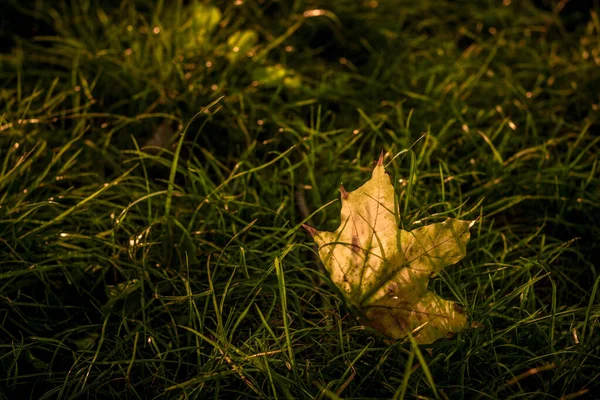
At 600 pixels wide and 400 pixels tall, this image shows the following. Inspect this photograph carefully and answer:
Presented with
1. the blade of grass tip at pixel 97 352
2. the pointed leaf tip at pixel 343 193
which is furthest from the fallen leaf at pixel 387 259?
the blade of grass tip at pixel 97 352

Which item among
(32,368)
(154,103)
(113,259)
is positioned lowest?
(32,368)

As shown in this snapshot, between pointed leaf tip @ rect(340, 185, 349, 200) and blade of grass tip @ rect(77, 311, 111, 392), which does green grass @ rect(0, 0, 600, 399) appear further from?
pointed leaf tip @ rect(340, 185, 349, 200)

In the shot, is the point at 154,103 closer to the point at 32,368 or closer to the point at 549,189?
the point at 32,368

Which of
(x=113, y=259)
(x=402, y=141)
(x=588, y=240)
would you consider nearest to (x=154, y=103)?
(x=113, y=259)

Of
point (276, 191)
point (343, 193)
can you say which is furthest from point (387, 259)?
point (276, 191)

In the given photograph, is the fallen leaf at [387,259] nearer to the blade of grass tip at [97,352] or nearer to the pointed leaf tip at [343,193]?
the pointed leaf tip at [343,193]

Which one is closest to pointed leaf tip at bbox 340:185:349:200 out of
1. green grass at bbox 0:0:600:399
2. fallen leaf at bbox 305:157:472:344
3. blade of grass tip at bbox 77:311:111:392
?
fallen leaf at bbox 305:157:472:344
